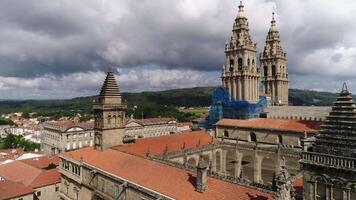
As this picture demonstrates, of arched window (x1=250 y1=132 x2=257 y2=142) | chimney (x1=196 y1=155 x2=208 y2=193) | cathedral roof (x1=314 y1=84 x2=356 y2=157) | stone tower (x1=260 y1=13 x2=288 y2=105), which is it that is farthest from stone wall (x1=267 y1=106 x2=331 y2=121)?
chimney (x1=196 y1=155 x2=208 y2=193)

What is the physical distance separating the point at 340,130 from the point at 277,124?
112 ft

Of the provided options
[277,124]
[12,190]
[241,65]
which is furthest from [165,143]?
[241,65]

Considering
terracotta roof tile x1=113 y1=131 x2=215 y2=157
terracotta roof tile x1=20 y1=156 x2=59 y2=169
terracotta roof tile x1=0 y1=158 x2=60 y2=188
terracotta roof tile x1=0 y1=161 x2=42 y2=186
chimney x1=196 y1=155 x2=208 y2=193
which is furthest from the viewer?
terracotta roof tile x1=20 y1=156 x2=59 y2=169

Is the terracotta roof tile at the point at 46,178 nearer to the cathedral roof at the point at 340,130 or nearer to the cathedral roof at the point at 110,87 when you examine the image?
the cathedral roof at the point at 110,87

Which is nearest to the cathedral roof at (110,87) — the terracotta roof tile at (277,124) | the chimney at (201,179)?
the chimney at (201,179)

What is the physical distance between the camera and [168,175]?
29500 millimetres

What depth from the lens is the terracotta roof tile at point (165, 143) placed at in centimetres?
4353

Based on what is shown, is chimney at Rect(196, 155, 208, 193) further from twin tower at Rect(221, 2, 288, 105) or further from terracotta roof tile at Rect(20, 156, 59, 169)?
twin tower at Rect(221, 2, 288, 105)

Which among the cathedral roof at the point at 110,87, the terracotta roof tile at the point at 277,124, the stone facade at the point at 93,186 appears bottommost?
the stone facade at the point at 93,186

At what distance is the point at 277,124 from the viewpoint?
53.6 meters

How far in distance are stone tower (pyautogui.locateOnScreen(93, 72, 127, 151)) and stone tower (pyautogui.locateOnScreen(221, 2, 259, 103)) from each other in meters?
33.7

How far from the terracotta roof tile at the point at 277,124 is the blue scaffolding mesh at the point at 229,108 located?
358 cm

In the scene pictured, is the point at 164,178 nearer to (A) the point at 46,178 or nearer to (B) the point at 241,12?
(A) the point at 46,178

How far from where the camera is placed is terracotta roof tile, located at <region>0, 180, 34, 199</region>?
1604 inches
